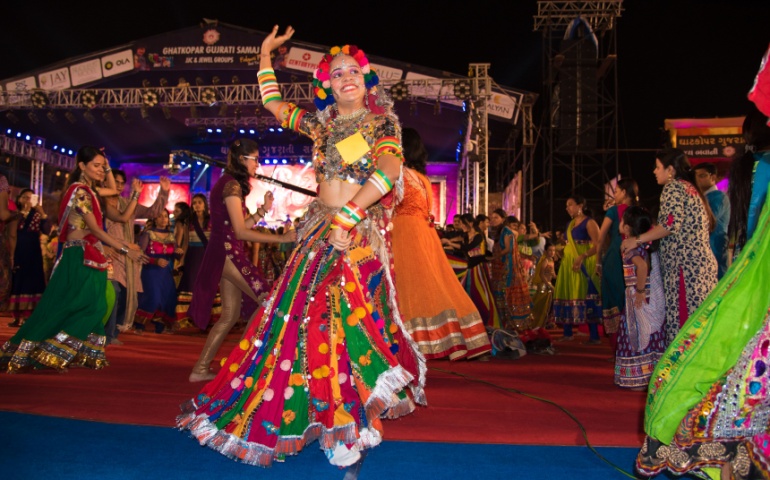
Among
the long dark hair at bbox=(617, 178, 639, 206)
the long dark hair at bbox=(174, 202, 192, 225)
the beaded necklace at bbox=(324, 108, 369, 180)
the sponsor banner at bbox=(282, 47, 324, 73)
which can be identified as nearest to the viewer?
the beaded necklace at bbox=(324, 108, 369, 180)

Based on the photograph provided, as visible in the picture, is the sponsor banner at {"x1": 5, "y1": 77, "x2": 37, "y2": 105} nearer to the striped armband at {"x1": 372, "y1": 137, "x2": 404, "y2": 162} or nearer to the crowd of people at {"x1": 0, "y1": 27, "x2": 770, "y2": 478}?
the crowd of people at {"x1": 0, "y1": 27, "x2": 770, "y2": 478}

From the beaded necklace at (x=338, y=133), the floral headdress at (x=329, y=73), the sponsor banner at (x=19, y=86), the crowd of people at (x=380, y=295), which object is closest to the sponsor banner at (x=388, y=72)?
the crowd of people at (x=380, y=295)

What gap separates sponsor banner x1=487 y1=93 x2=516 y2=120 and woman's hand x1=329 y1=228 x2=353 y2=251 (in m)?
12.1

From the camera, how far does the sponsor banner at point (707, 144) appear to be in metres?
16.4

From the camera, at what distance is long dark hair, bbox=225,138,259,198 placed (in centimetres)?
417

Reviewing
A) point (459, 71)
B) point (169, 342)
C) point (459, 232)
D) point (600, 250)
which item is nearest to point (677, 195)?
point (600, 250)

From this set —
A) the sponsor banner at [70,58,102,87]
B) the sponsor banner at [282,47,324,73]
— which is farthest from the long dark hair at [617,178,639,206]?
the sponsor banner at [70,58,102,87]

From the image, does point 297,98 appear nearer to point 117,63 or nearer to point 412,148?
point 117,63

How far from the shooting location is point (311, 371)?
246 cm

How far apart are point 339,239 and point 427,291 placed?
284 cm

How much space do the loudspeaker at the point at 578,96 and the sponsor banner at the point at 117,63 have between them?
381 inches

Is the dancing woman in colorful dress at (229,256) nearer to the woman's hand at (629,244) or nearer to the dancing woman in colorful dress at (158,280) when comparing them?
the woman's hand at (629,244)

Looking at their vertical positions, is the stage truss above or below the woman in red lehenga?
above

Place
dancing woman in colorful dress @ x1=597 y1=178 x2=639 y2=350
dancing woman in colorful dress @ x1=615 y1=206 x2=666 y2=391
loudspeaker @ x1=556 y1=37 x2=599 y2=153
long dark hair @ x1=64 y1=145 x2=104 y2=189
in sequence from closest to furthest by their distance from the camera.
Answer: dancing woman in colorful dress @ x1=615 y1=206 x2=666 y2=391
long dark hair @ x1=64 y1=145 x2=104 y2=189
dancing woman in colorful dress @ x1=597 y1=178 x2=639 y2=350
loudspeaker @ x1=556 y1=37 x2=599 y2=153
